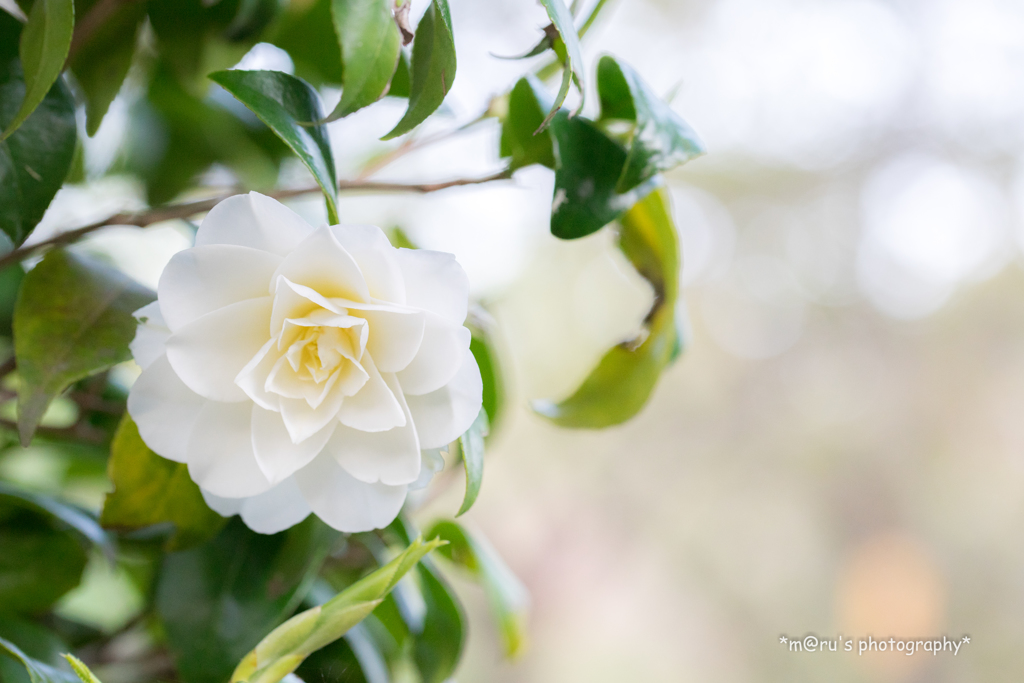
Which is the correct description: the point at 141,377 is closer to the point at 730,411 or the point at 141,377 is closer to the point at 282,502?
the point at 282,502

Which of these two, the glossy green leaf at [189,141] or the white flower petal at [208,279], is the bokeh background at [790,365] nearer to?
the glossy green leaf at [189,141]

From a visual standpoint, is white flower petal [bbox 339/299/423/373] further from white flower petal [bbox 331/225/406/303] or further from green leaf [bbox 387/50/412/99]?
green leaf [bbox 387/50/412/99]

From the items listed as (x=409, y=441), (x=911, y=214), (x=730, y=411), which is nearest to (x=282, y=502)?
(x=409, y=441)

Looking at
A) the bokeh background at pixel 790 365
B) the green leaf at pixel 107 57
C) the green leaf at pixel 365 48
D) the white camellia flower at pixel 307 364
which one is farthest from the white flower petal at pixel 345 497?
the bokeh background at pixel 790 365

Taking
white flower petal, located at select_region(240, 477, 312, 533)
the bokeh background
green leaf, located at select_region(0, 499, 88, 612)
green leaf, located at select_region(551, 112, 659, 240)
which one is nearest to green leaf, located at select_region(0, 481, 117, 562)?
green leaf, located at select_region(0, 499, 88, 612)

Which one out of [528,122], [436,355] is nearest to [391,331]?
[436,355]

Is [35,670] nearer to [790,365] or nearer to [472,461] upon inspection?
[472,461]
